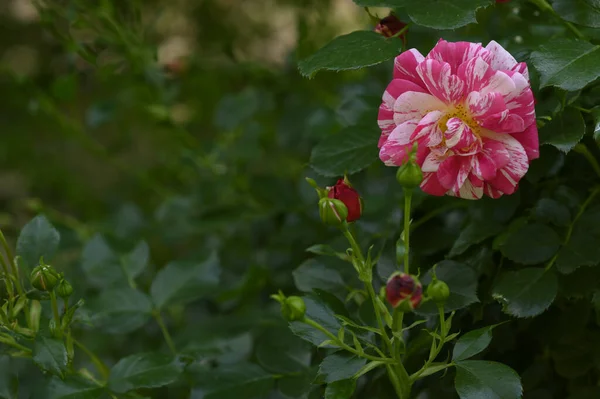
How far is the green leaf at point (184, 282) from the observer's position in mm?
603

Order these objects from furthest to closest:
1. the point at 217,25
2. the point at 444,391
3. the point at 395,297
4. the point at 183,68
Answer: the point at 217,25
the point at 183,68
the point at 444,391
the point at 395,297

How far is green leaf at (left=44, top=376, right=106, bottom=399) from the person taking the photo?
1.48 feet

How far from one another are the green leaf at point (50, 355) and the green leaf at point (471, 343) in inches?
10.0

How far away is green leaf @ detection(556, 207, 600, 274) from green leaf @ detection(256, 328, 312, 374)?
0.21 meters

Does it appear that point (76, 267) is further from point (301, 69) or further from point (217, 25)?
point (217, 25)

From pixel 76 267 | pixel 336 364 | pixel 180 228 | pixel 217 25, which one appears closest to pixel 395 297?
pixel 336 364

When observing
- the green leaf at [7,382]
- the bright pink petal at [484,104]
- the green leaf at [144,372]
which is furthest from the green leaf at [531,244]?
the green leaf at [7,382]

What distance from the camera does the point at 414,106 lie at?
41 centimetres

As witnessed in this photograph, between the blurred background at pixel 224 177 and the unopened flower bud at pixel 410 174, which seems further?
the blurred background at pixel 224 177

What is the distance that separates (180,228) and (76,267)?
0.18m

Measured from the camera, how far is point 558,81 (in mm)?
406

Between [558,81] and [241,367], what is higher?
[558,81]

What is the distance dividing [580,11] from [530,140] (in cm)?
12

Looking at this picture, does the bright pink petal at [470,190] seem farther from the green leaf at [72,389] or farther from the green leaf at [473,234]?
the green leaf at [72,389]
